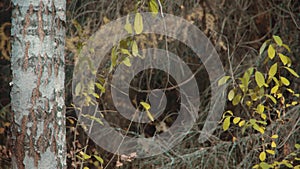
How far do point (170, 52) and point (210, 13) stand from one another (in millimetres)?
393

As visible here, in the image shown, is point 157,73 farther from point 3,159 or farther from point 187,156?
point 3,159

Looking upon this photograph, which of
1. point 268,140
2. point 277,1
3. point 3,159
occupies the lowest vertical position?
point 3,159

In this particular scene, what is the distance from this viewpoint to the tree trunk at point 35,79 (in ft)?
5.98

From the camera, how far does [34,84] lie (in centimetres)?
182

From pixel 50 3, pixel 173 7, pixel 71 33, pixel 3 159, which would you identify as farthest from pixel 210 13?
pixel 50 3

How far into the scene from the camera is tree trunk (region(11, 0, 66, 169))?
5.98ft

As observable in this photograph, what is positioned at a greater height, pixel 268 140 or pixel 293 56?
pixel 293 56

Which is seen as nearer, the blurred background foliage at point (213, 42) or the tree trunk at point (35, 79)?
the tree trunk at point (35, 79)

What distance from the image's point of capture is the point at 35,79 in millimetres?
1823

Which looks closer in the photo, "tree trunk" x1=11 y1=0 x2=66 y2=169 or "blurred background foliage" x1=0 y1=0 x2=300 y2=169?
"tree trunk" x1=11 y1=0 x2=66 y2=169

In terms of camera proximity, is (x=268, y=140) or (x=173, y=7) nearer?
(x=268, y=140)

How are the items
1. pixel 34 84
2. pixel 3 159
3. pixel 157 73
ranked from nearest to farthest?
1. pixel 34 84
2. pixel 3 159
3. pixel 157 73

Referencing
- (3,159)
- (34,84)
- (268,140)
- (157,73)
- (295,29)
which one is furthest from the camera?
(157,73)

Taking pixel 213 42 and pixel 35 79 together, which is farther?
pixel 213 42
